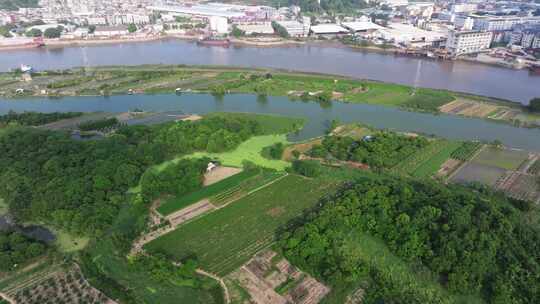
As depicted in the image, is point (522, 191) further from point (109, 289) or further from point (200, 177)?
point (109, 289)

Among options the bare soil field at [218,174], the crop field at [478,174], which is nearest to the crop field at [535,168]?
the crop field at [478,174]

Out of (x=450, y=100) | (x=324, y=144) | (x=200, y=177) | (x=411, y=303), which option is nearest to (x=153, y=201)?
(x=200, y=177)

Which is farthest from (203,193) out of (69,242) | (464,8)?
(464,8)

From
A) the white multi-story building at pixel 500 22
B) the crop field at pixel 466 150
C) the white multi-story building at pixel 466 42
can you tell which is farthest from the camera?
the white multi-story building at pixel 500 22

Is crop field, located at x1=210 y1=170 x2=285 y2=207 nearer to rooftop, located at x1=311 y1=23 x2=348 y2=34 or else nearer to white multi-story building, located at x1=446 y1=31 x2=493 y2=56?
white multi-story building, located at x1=446 y1=31 x2=493 y2=56

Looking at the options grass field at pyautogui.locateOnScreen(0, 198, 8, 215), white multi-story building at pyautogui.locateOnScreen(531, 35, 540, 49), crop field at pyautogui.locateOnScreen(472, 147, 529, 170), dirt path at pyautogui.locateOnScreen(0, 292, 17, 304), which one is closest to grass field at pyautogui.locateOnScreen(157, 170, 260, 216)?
dirt path at pyautogui.locateOnScreen(0, 292, 17, 304)

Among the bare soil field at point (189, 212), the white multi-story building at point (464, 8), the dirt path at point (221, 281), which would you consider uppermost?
the white multi-story building at point (464, 8)

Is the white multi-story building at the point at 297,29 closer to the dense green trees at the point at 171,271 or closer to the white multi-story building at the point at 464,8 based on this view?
the white multi-story building at the point at 464,8
